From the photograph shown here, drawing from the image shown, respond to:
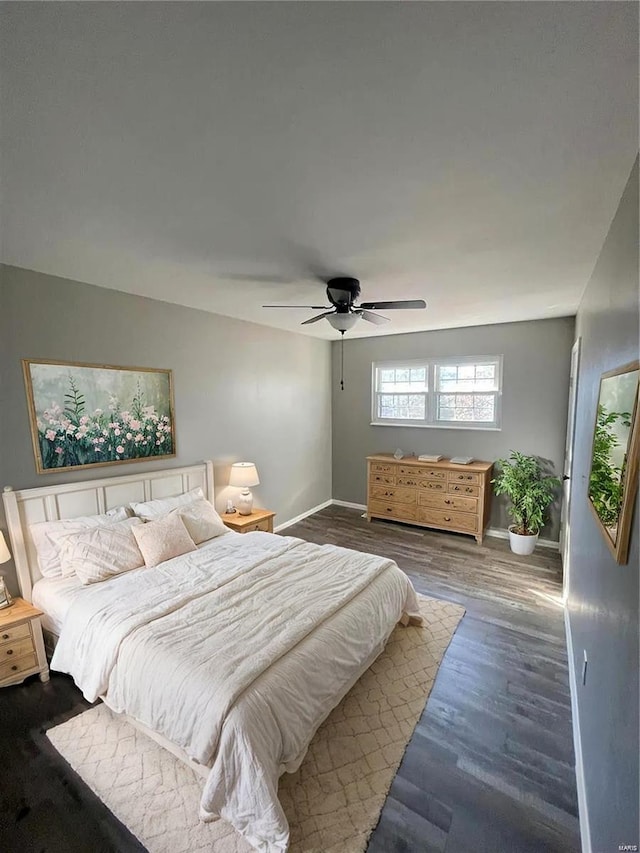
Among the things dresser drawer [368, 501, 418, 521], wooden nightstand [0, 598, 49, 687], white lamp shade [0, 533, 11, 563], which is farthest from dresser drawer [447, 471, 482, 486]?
white lamp shade [0, 533, 11, 563]

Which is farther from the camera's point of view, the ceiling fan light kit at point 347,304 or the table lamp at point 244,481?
the table lamp at point 244,481

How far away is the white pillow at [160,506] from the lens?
122 inches

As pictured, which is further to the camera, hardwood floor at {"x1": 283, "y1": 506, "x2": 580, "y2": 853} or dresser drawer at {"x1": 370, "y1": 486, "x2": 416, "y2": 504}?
dresser drawer at {"x1": 370, "y1": 486, "x2": 416, "y2": 504}

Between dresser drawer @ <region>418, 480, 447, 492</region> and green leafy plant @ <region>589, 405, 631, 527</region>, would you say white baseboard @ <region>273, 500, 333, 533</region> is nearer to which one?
dresser drawer @ <region>418, 480, 447, 492</region>

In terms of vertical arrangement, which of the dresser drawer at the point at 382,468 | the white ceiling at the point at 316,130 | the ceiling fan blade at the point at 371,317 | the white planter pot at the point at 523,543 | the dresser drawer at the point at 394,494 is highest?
the white ceiling at the point at 316,130

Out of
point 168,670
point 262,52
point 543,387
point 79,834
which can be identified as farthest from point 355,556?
point 543,387

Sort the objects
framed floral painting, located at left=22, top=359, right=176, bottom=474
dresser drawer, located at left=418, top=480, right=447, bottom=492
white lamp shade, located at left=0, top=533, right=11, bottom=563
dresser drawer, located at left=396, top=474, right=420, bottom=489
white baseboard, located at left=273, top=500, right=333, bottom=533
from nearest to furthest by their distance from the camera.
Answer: white lamp shade, located at left=0, top=533, right=11, bottom=563 → framed floral painting, located at left=22, top=359, right=176, bottom=474 → dresser drawer, located at left=418, top=480, right=447, bottom=492 → dresser drawer, located at left=396, top=474, right=420, bottom=489 → white baseboard, located at left=273, top=500, right=333, bottom=533

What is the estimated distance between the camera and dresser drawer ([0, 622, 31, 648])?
222 cm

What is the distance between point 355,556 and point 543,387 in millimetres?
3142

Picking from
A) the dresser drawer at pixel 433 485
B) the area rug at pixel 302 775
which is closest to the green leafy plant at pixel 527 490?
the dresser drawer at pixel 433 485

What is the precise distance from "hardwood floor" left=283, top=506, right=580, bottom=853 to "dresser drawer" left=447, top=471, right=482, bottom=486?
45.0 inches

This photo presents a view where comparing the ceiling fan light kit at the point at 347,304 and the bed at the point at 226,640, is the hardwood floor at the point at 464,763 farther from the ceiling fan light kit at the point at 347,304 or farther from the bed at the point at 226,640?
the ceiling fan light kit at the point at 347,304

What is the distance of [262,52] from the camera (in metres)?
0.92

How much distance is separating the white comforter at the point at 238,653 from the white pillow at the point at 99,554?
119 mm
